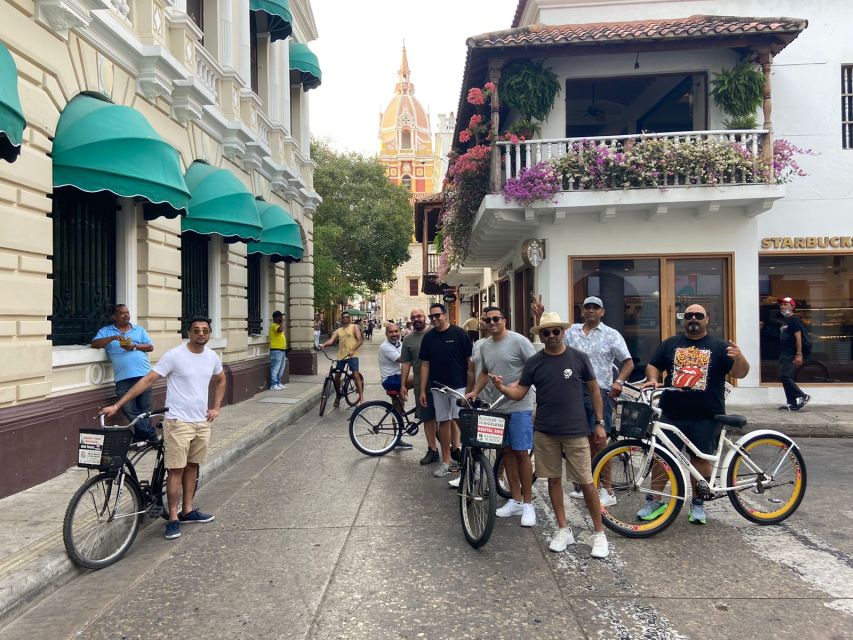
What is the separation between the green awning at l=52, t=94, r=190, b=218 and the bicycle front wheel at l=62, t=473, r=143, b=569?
3710 millimetres

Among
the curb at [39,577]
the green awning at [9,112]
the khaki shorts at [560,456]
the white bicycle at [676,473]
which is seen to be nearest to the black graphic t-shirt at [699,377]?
the white bicycle at [676,473]

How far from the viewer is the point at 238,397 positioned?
13.0 m

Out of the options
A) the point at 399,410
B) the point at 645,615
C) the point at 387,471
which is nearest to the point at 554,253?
the point at 399,410

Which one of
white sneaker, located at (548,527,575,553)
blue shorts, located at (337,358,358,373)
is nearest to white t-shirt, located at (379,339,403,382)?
blue shorts, located at (337,358,358,373)

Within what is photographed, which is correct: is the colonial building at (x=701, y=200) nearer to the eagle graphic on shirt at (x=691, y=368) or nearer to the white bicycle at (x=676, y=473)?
the eagle graphic on shirt at (x=691, y=368)

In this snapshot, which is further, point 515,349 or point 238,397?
point 238,397

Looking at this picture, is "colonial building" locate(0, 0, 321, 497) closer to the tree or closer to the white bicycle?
the white bicycle

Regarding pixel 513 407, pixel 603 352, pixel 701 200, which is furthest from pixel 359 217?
pixel 513 407

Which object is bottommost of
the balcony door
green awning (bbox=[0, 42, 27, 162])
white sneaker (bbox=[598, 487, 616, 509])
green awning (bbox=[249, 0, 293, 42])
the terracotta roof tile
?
white sneaker (bbox=[598, 487, 616, 509])

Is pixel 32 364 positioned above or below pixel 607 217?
below

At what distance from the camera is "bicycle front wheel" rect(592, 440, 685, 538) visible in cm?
498

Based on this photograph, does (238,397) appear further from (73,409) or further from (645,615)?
(645,615)

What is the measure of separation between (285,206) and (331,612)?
15.0m

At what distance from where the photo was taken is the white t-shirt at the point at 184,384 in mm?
5293
